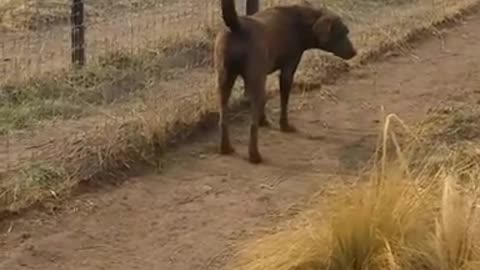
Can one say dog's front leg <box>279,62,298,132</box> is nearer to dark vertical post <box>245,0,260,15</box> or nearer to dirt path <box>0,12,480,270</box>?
dirt path <box>0,12,480,270</box>

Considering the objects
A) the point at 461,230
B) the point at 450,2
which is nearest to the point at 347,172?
the point at 461,230

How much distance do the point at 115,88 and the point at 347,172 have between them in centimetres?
255

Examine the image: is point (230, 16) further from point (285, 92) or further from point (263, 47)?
point (285, 92)

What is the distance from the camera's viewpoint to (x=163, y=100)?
891cm

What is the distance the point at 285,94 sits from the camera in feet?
28.4

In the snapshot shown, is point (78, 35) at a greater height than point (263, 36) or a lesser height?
lesser

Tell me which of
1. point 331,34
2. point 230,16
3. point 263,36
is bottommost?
point 331,34

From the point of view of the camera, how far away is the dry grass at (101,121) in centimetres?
708

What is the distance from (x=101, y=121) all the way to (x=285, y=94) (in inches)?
53.8

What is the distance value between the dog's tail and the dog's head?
1089 millimetres

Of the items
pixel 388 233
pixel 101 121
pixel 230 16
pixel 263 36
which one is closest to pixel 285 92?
pixel 263 36

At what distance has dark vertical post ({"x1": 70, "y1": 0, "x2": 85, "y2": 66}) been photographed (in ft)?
32.6

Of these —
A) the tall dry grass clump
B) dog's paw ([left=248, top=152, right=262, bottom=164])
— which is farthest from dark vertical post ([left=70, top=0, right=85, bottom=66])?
the tall dry grass clump

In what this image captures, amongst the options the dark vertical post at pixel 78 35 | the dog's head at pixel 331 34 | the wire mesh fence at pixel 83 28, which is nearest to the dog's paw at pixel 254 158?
the dog's head at pixel 331 34
